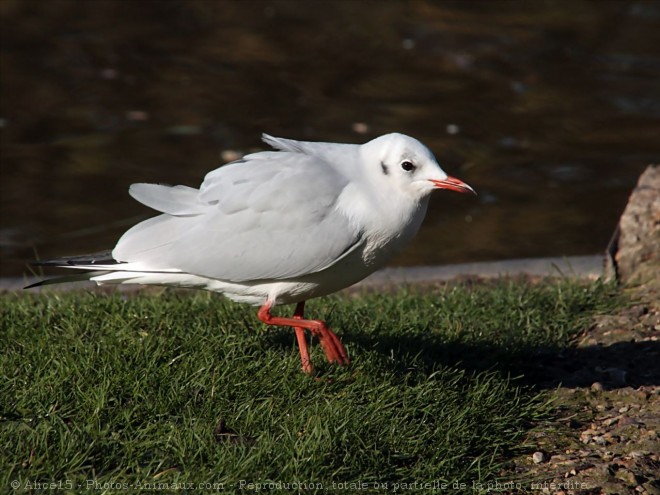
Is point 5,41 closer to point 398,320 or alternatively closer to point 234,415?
point 398,320

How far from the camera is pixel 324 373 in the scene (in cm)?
484

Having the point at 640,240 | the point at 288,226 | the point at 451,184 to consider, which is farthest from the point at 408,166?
the point at 640,240

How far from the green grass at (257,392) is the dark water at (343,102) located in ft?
7.14

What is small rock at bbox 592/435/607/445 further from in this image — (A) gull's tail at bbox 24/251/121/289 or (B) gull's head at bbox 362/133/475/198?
(A) gull's tail at bbox 24/251/121/289

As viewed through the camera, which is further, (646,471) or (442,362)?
(442,362)

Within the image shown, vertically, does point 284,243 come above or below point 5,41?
above

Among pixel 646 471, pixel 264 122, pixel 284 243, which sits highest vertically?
pixel 284 243

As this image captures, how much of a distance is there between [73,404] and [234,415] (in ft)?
2.21

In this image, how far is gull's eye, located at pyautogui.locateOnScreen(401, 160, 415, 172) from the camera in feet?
14.9

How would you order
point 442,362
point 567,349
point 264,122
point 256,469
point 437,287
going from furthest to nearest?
point 264,122
point 437,287
point 567,349
point 442,362
point 256,469

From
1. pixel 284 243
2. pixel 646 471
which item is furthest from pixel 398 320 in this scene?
pixel 646 471

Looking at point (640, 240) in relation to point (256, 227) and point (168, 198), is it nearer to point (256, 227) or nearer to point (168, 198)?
point (256, 227)

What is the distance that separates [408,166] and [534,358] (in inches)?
56.6

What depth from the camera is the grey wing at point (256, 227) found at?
453cm
